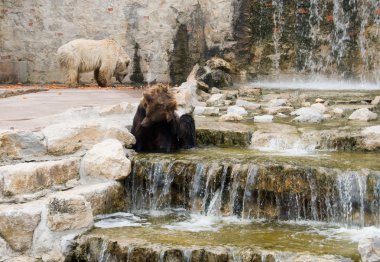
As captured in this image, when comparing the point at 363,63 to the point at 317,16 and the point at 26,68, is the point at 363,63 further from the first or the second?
the point at 26,68

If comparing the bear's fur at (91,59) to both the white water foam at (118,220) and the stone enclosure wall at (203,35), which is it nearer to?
the stone enclosure wall at (203,35)

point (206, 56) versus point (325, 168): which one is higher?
point (206, 56)

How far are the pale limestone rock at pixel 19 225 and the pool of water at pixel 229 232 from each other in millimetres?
482

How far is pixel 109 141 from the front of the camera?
20.0 feet

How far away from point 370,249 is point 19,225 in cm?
259

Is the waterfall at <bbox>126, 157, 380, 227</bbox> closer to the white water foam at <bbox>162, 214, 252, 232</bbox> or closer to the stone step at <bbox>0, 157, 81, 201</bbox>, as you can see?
the white water foam at <bbox>162, 214, 252, 232</bbox>

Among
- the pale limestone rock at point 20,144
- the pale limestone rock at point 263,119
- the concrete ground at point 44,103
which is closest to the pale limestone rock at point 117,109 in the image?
the concrete ground at point 44,103

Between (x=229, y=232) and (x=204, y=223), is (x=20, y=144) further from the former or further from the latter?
(x=229, y=232)

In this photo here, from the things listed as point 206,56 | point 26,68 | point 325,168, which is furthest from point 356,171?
point 26,68

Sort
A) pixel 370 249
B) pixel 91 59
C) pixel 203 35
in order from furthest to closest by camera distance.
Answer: pixel 203 35
pixel 91 59
pixel 370 249

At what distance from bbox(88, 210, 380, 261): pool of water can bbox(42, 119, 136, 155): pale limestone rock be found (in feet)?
2.66

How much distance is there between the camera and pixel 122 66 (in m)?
13.8

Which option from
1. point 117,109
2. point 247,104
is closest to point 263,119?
point 247,104

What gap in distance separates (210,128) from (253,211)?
1.74 meters
